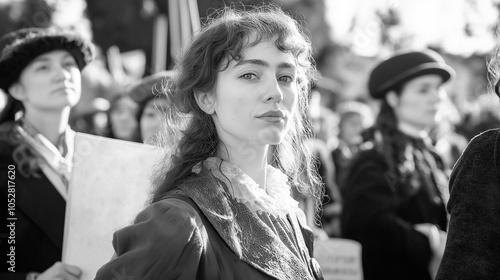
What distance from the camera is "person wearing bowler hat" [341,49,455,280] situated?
348cm

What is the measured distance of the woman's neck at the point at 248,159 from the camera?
2150 mm

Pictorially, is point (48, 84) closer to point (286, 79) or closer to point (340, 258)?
point (286, 79)

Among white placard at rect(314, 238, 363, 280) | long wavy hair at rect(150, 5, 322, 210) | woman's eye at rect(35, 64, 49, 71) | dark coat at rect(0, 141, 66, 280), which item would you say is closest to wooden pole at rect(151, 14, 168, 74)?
white placard at rect(314, 238, 363, 280)

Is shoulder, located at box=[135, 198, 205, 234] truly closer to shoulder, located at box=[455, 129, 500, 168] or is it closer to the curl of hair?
shoulder, located at box=[455, 129, 500, 168]

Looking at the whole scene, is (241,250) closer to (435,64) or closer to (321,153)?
(435,64)

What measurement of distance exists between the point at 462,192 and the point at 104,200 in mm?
1446

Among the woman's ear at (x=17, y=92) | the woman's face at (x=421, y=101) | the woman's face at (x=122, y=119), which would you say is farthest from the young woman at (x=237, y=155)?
the woman's face at (x=122, y=119)

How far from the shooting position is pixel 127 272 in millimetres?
1698

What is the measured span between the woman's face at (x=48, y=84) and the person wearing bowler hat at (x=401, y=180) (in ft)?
5.58

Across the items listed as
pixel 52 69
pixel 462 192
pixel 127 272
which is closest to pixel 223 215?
pixel 127 272

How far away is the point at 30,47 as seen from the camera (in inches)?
120

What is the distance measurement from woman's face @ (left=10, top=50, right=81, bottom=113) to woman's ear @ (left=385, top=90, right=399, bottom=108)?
1.93 meters

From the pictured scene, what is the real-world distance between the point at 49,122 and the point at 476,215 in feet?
6.72

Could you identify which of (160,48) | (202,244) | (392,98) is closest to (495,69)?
(202,244)
